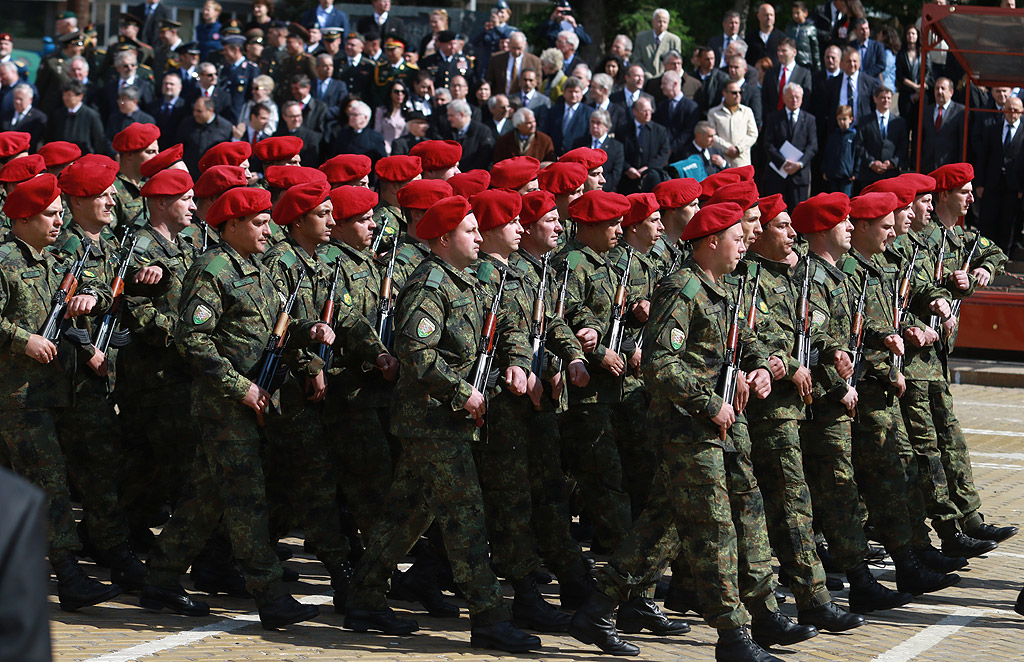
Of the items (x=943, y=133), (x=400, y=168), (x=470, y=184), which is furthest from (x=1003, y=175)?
(x=470, y=184)

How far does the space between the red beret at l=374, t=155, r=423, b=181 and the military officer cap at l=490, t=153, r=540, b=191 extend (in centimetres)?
50

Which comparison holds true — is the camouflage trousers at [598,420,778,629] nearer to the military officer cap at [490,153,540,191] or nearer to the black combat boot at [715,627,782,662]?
the black combat boot at [715,627,782,662]

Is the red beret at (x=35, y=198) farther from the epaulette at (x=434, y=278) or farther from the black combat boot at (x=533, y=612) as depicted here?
the black combat boot at (x=533, y=612)

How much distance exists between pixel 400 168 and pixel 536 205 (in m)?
1.78

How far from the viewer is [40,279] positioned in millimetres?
6840

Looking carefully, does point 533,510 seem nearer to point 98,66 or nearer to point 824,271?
point 824,271

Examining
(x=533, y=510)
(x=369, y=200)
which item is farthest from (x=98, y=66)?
(x=533, y=510)

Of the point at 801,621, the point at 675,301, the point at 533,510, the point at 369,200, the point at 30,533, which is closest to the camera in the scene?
the point at 30,533

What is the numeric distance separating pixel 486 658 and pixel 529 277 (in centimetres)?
190

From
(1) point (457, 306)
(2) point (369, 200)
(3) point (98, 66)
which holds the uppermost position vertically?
(3) point (98, 66)

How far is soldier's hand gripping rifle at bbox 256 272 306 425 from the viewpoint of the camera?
649cm

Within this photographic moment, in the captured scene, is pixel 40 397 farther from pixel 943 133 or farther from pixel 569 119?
pixel 943 133

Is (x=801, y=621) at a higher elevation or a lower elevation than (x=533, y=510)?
lower

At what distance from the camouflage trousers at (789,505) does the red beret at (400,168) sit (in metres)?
3.19
